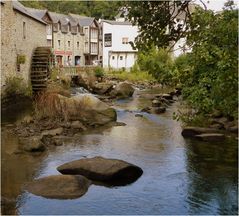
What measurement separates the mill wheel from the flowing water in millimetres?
11157

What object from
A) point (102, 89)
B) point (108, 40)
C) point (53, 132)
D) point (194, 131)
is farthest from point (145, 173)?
point (108, 40)

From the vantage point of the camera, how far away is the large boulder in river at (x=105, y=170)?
11508 mm

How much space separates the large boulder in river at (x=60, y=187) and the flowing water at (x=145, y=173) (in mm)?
181

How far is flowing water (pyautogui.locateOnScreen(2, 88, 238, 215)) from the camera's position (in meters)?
9.77

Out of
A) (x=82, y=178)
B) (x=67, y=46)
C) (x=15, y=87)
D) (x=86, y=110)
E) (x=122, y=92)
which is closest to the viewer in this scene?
(x=82, y=178)

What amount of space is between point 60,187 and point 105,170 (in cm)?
151

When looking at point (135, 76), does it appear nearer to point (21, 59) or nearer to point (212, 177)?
point (21, 59)

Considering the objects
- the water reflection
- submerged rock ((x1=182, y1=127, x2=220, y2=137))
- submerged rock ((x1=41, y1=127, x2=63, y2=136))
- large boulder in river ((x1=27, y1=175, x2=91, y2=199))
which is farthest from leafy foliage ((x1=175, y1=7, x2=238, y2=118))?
submerged rock ((x1=41, y1=127, x2=63, y2=136))

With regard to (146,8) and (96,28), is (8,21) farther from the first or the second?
(96,28)

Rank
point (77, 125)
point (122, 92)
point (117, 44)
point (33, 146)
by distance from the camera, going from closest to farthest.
Result: point (33, 146) → point (77, 125) → point (122, 92) → point (117, 44)

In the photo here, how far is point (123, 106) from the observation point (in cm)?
2797

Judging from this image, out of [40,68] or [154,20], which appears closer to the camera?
[154,20]

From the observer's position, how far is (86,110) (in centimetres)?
2023

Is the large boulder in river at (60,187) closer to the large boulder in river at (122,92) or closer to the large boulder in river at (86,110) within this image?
the large boulder in river at (86,110)
